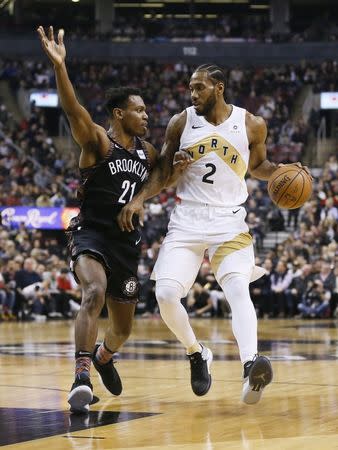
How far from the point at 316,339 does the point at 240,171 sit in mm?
6714

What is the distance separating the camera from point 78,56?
33.4 m

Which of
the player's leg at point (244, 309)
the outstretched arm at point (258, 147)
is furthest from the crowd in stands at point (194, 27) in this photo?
the player's leg at point (244, 309)

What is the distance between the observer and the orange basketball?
7.02 m

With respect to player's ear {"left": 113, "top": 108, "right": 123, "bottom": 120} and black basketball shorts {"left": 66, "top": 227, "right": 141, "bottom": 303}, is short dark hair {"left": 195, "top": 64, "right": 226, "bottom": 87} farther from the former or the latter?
black basketball shorts {"left": 66, "top": 227, "right": 141, "bottom": 303}

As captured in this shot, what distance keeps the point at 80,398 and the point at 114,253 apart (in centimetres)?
109

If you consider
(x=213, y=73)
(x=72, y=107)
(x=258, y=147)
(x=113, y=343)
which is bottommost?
(x=113, y=343)

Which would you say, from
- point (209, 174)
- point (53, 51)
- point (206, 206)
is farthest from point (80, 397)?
point (53, 51)

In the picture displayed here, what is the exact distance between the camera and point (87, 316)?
Answer: 6.53 metres

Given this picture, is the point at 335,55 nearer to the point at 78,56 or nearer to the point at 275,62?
the point at 275,62

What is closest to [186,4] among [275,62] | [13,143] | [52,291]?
[275,62]

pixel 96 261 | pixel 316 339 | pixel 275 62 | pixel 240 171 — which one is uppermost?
pixel 275 62

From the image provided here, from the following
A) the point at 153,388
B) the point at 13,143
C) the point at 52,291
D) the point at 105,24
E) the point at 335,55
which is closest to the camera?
the point at 153,388

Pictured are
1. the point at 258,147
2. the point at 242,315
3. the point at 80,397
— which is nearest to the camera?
the point at 80,397

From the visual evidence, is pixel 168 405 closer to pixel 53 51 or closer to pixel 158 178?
pixel 158 178
